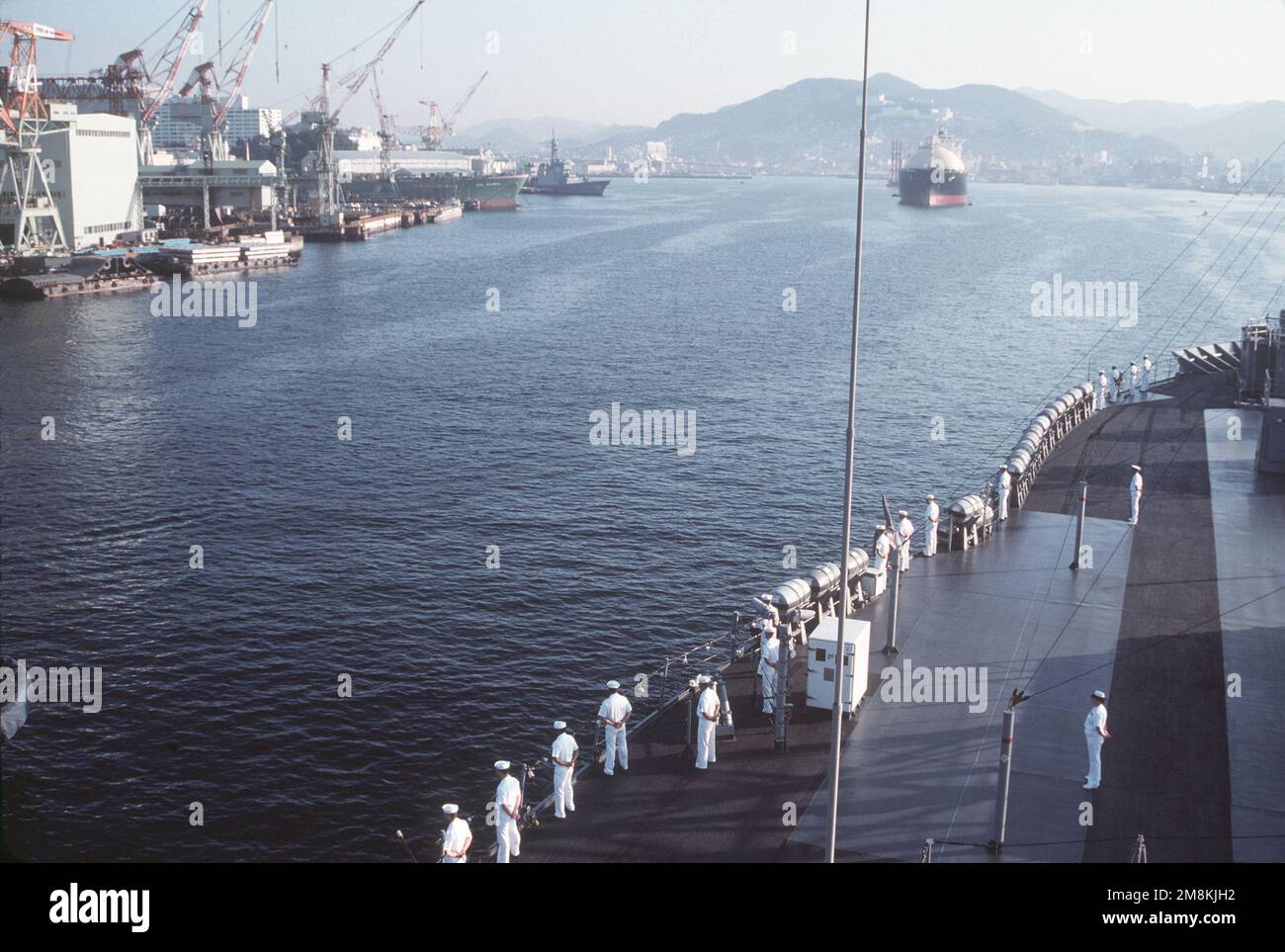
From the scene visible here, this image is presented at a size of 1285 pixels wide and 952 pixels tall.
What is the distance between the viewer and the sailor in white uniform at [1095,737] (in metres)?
18.4

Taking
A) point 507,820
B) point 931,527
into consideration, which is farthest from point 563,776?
point 931,527

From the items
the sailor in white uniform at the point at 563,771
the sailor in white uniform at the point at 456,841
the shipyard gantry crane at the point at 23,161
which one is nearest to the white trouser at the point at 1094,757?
the sailor in white uniform at the point at 563,771

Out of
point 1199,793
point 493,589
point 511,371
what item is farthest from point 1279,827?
point 511,371

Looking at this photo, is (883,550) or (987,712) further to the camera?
(883,550)

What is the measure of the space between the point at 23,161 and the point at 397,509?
9193 cm

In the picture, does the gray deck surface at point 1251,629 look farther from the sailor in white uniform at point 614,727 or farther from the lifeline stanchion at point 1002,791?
the sailor in white uniform at point 614,727

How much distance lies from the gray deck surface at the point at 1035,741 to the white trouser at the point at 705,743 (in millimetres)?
251

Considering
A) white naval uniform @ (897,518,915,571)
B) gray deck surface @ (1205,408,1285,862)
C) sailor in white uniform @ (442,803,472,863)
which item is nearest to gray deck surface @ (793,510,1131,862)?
white naval uniform @ (897,518,915,571)

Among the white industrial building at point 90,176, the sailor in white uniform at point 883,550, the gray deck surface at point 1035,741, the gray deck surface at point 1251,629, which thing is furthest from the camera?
the white industrial building at point 90,176

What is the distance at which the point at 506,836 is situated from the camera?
17359 millimetres

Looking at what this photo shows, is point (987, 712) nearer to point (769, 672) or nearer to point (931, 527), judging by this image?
point (769, 672)

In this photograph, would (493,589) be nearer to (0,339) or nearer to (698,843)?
(698,843)

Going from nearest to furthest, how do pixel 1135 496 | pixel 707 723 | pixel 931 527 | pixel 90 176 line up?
pixel 707 723 < pixel 931 527 < pixel 1135 496 < pixel 90 176

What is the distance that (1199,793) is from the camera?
18.6 metres
